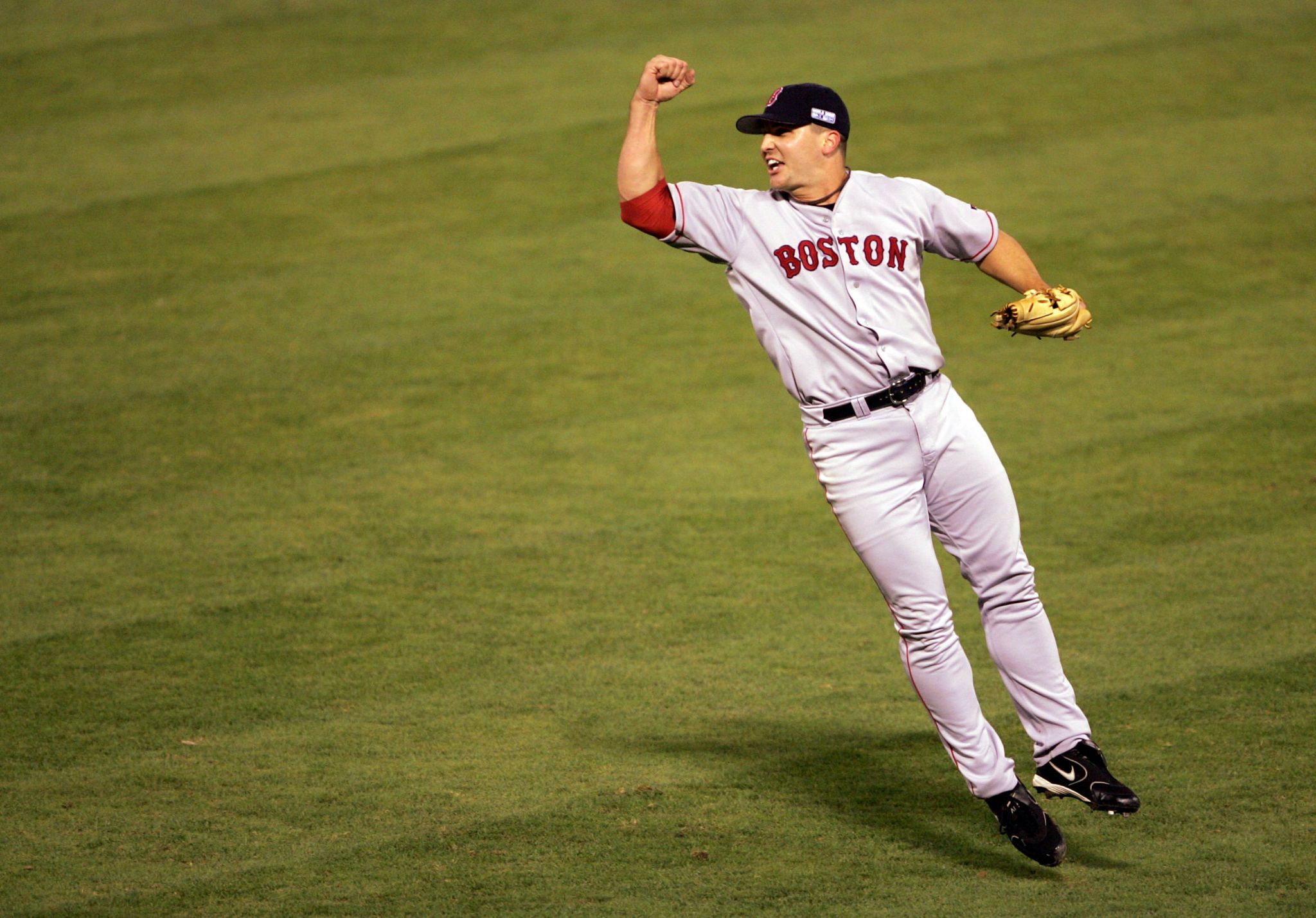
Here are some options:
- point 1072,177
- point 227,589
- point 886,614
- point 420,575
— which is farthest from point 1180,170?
point 227,589

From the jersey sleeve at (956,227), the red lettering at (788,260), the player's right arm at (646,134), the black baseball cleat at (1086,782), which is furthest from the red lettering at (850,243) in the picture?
the black baseball cleat at (1086,782)

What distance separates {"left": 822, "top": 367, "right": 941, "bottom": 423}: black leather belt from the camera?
157 inches

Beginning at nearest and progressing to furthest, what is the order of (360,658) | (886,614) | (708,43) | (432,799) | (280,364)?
(432,799) < (360,658) < (886,614) < (280,364) < (708,43)

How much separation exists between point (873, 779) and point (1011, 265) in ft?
5.25

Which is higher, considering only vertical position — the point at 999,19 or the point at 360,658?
the point at 999,19

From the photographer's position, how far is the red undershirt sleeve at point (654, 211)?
157 inches

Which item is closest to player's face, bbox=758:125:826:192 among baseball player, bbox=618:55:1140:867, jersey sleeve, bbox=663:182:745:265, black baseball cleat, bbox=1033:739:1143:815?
baseball player, bbox=618:55:1140:867

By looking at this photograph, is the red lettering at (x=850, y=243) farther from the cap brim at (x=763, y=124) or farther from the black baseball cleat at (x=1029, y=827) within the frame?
the black baseball cleat at (x=1029, y=827)

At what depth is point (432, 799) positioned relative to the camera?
446cm

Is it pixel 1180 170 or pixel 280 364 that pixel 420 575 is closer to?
pixel 280 364

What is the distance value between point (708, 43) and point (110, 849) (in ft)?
29.9

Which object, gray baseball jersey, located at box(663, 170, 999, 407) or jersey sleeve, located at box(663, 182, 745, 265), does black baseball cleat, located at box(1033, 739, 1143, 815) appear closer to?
gray baseball jersey, located at box(663, 170, 999, 407)

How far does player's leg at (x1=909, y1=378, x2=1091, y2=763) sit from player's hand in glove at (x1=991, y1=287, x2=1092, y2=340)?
25cm

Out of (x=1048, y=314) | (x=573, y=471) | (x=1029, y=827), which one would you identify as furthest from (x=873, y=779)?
(x=573, y=471)
